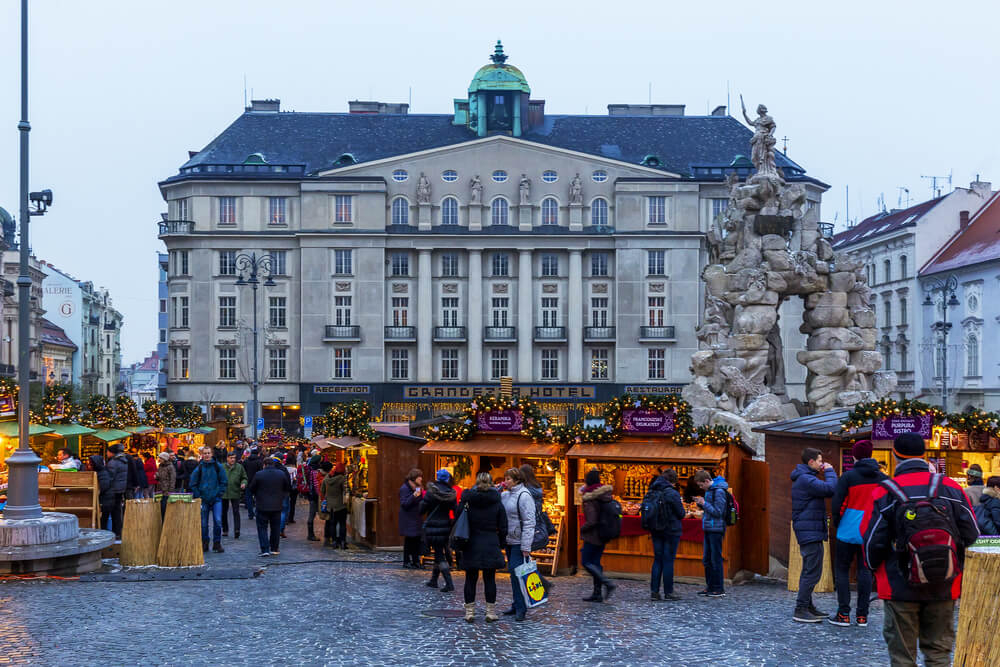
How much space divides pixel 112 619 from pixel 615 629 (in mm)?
5155

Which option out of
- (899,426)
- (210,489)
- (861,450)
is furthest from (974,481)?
(210,489)

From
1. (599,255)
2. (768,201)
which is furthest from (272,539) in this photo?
(599,255)

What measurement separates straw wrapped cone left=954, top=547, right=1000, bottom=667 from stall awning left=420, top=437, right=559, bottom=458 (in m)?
10.8

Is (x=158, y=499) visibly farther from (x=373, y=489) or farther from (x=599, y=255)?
(x=599, y=255)

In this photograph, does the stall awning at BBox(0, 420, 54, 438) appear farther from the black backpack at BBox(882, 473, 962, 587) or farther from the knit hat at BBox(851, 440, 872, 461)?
the black backpack at BBox(882, 473, 962, 587)

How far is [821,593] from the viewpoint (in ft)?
47.5

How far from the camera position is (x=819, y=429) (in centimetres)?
1634

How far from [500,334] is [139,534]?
5411 centimetres

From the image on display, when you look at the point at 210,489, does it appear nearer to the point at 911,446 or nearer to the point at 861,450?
the point at 861,450

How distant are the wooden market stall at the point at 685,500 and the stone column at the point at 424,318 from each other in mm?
52776

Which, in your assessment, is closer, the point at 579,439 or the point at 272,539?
the point at 579,439

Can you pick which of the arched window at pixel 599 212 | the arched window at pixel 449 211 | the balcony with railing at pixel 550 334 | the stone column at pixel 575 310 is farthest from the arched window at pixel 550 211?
the balcony with railing at pixel 550 334

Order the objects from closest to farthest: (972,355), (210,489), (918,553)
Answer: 1. (918,553)
2. (210,489)
3. (972,355)

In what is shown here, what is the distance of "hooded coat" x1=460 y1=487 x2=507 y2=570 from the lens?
12.5 meters
